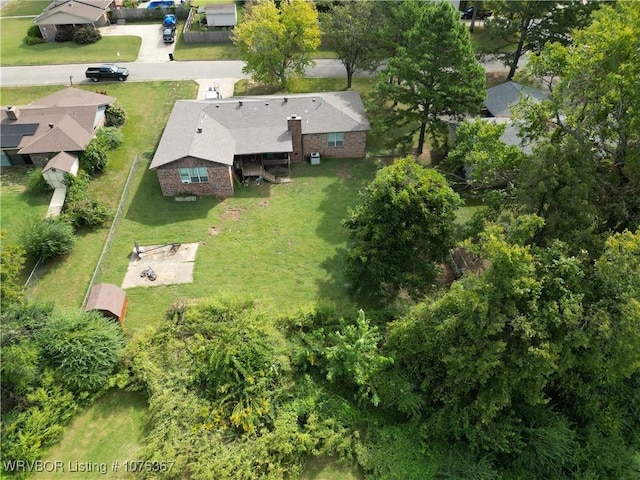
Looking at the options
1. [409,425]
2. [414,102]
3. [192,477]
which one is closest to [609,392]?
[409,425]

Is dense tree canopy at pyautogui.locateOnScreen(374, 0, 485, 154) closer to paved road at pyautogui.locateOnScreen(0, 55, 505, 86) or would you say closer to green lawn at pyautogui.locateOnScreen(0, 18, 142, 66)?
paved road at pyautogui.locateOnScreen(0, 55, 505, 86)

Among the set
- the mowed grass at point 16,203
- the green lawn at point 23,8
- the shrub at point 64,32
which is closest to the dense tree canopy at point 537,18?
the mowed grass at point 16,203

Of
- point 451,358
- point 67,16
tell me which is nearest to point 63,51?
point 67,16

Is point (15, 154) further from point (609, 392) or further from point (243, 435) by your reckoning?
point (609, 392)

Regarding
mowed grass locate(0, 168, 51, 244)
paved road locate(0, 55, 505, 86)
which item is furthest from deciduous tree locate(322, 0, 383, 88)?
mowed grass locate(0, 168, 51, 244)

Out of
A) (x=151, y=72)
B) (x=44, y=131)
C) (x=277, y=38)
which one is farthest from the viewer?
(x=151, y=72)

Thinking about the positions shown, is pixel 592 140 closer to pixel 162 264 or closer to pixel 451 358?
pixel 451 358

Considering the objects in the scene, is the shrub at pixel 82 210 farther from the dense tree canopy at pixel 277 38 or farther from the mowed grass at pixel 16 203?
the dense tree canopy at pixel 277 38
